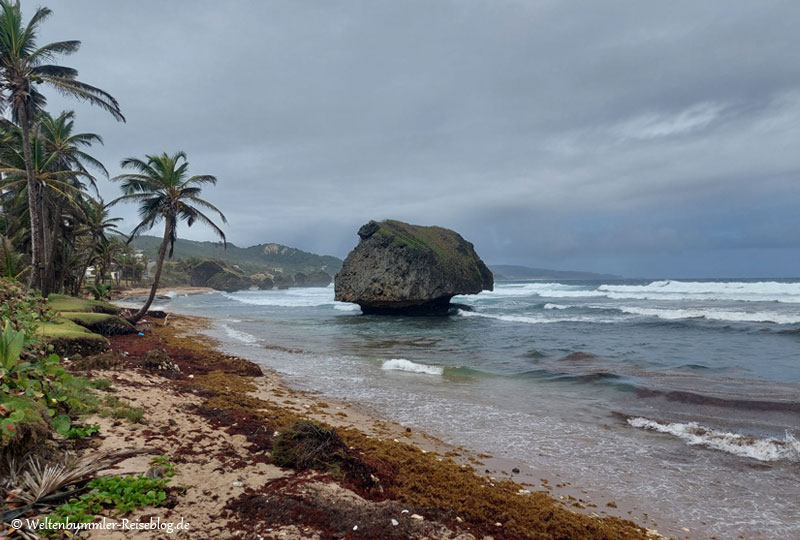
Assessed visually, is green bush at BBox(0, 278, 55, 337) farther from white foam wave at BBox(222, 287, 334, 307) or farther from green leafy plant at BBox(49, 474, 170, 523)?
white foam wave at BBox(222, 287, 334, 307)

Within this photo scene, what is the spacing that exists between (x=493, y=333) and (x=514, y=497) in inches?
747

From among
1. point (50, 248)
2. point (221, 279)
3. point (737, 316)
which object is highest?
point (50, 248)

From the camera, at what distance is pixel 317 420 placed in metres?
7.84

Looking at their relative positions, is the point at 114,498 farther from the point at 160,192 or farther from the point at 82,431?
the point at 160,192

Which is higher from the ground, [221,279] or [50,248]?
[50,248]

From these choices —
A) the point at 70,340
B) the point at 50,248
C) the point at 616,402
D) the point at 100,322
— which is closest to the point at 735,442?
the point at 616,402

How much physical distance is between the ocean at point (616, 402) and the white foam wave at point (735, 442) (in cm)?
3

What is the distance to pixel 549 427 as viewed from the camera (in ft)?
27.0

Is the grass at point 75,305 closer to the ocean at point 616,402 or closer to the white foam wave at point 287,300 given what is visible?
the ocean at point 616,402

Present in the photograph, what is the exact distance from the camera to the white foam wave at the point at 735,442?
6.89 m

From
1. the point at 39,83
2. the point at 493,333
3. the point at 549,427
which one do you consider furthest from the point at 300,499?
the point at 493,333

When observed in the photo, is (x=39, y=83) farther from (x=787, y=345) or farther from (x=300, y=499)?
(x=787, y=345)

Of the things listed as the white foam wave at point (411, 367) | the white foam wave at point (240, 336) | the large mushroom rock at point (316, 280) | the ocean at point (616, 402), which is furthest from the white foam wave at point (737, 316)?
the large mushroom rock at point (316, 280)

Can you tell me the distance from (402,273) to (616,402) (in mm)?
23405
